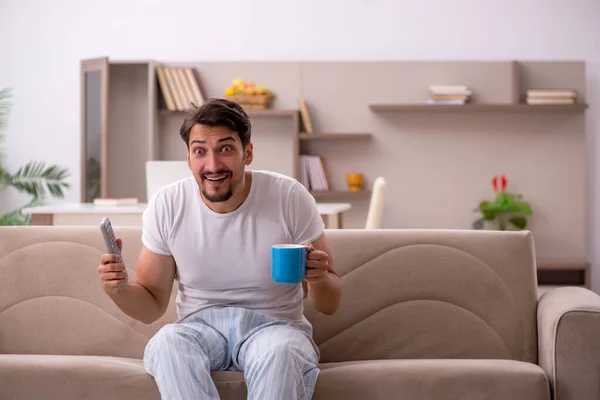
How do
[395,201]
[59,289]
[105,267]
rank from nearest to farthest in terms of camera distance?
[105,267] < [59,289] < [395,201]

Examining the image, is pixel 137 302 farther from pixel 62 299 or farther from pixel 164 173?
pixel 164 173

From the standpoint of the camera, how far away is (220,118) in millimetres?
2162

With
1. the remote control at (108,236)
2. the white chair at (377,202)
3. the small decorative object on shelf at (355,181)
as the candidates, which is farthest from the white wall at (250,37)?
the remote control at (108,236)

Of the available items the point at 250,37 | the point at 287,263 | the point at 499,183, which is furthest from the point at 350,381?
the point at 250,37

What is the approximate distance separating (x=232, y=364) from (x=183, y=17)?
4.67 metres

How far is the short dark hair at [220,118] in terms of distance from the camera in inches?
85.4

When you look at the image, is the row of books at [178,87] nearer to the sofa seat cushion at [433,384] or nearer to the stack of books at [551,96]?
the stack of books at [551,96]

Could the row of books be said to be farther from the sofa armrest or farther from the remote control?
the sofa armrest

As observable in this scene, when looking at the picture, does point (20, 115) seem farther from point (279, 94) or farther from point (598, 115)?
point (598, 115)

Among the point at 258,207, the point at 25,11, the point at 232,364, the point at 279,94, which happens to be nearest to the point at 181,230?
the point at 258,207

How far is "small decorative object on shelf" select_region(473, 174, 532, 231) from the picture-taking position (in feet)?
19.3

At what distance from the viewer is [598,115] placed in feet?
20.3

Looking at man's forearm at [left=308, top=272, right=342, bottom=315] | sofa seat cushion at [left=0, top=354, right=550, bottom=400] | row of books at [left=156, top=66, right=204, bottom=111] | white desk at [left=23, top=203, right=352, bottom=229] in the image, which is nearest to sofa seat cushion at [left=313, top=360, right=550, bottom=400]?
sofa seat cushion at [left=0, top=354, right=550, bottom=400]

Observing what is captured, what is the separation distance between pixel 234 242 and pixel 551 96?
168 inches
